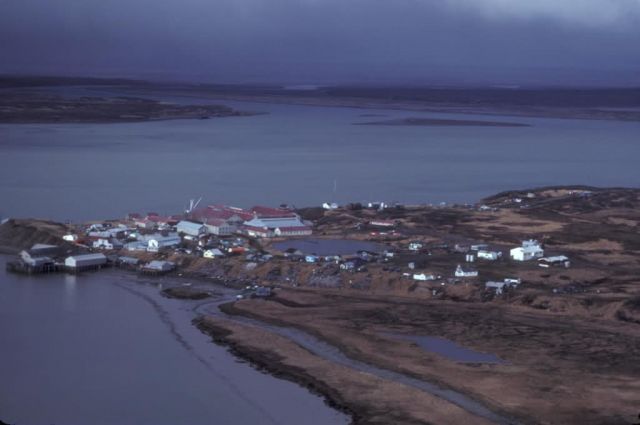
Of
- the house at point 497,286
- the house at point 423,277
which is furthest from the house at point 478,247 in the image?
the house at point 497,286

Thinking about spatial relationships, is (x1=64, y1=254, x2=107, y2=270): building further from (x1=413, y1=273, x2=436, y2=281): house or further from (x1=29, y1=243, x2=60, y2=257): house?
(x1=413, y1=273, x2=436, y2=281): house

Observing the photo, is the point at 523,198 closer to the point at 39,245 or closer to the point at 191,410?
the point at 39,245

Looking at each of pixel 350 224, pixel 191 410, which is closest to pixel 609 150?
pixel 350 224

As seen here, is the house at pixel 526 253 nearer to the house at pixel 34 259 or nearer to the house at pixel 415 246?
the house at pixel 415 246

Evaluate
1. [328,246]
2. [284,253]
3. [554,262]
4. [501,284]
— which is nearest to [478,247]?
[554,262]

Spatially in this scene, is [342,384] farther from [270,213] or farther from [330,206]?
[330,206]

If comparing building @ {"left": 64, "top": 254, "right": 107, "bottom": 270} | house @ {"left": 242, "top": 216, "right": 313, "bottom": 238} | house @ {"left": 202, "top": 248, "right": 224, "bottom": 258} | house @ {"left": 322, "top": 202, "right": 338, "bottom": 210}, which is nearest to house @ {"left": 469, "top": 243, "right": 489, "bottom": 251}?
house @ {"left": 242, "top": 216, "right": 313, "bottom": 238}
